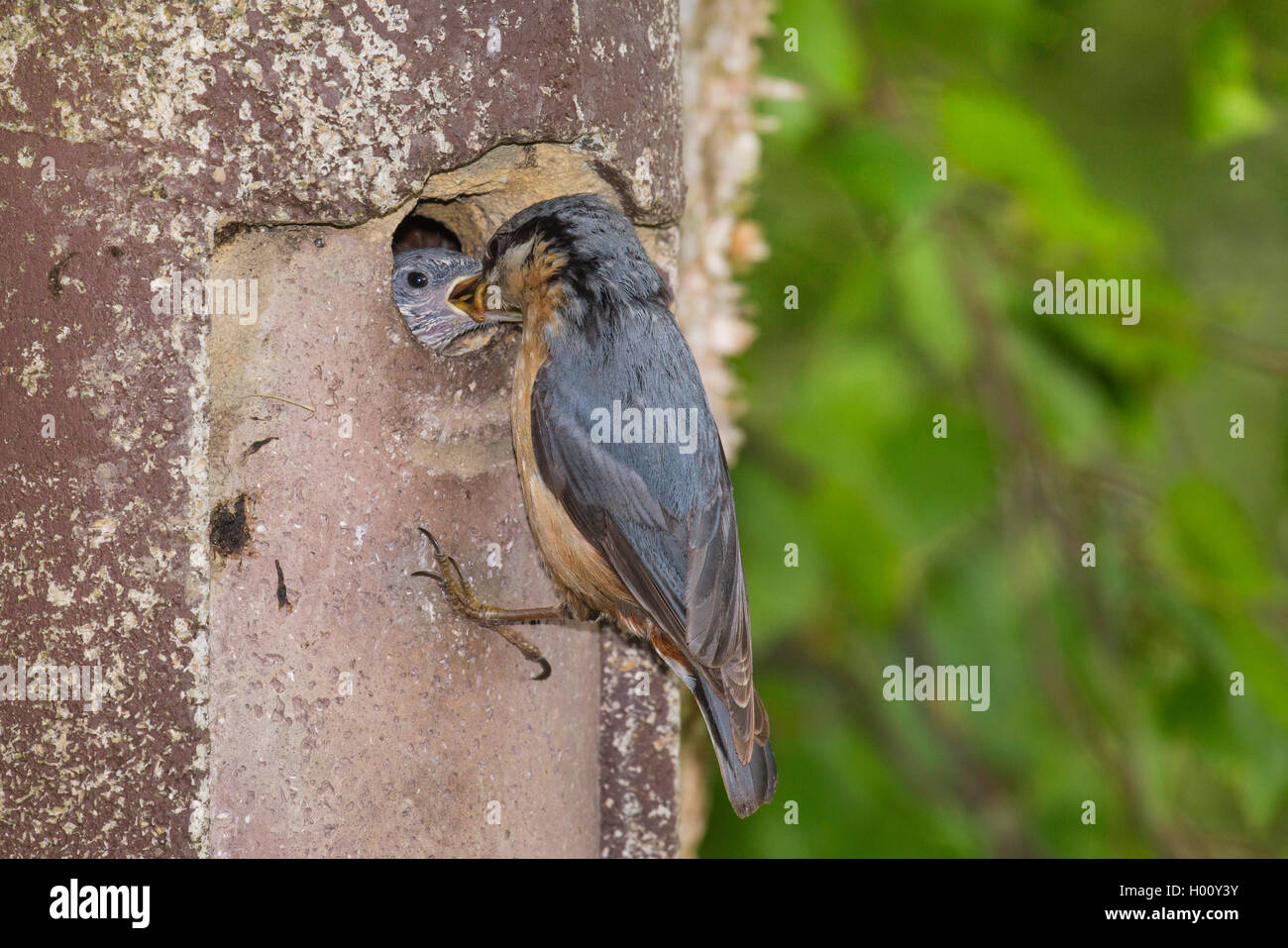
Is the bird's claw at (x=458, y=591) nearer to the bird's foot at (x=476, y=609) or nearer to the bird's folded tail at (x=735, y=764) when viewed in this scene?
the bird's foot at (x=476, y=609)

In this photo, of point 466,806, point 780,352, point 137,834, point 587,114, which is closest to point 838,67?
point 587,114

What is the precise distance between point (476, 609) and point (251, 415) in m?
0.46

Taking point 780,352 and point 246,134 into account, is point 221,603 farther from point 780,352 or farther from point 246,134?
point 780,352

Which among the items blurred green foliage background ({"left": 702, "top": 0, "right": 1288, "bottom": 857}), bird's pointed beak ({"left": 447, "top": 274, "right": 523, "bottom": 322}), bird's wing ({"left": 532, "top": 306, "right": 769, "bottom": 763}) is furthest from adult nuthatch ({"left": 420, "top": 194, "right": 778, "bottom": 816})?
blurred green foliage background ({"left": 702, "top": 0, "right": 1288, "bottom": 857})

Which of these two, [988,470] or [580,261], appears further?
[988,470]

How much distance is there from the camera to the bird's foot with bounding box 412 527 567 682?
2.02 meters

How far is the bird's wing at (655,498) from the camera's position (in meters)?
2.03

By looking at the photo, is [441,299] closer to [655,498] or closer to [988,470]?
[655,498]

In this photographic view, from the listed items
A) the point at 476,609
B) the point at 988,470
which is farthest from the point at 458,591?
the point at 988,470

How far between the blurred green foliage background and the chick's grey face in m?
0.88

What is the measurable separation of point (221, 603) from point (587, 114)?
2.94ft

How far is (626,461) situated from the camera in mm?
2059

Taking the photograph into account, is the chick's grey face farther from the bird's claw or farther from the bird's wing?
the bird's claw

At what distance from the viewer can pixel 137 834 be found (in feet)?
5.68
